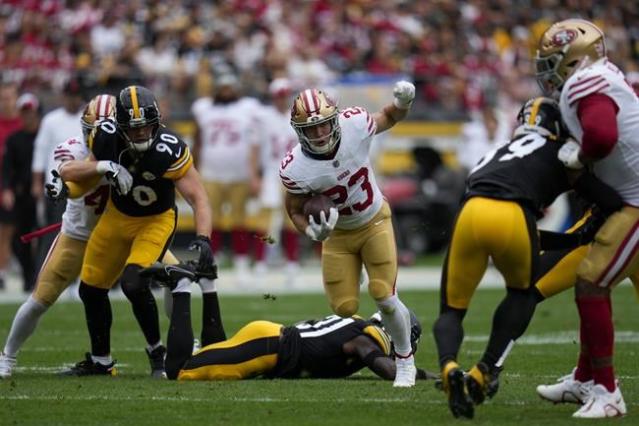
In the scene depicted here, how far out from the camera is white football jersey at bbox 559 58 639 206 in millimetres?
5391

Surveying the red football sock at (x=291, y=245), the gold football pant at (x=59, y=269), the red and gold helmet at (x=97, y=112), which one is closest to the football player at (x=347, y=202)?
→ the red and gold helmet at (x=97, y=112)

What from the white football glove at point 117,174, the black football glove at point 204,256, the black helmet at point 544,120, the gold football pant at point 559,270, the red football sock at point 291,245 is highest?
the black helmet at point 544,120

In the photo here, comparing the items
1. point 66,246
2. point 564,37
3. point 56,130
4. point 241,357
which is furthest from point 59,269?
point 56,130

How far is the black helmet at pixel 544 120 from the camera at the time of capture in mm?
5590

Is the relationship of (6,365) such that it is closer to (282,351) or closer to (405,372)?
(282,351)

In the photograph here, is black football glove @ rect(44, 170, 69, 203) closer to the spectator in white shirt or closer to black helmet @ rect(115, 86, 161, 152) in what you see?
black helmet @ rect(115, 86, 161, 152)

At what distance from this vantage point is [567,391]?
18.9 feet

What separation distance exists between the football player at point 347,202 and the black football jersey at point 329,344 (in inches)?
4.0

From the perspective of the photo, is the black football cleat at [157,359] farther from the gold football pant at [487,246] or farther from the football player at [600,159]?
the football player at [600,159]

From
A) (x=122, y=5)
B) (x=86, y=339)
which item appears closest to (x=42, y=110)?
(x=122, y=5)

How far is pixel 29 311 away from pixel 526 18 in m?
14.5

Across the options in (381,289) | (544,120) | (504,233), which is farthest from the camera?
(381,289)

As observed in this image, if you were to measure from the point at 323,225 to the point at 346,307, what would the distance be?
0.60m

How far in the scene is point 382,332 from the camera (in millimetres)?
6812
